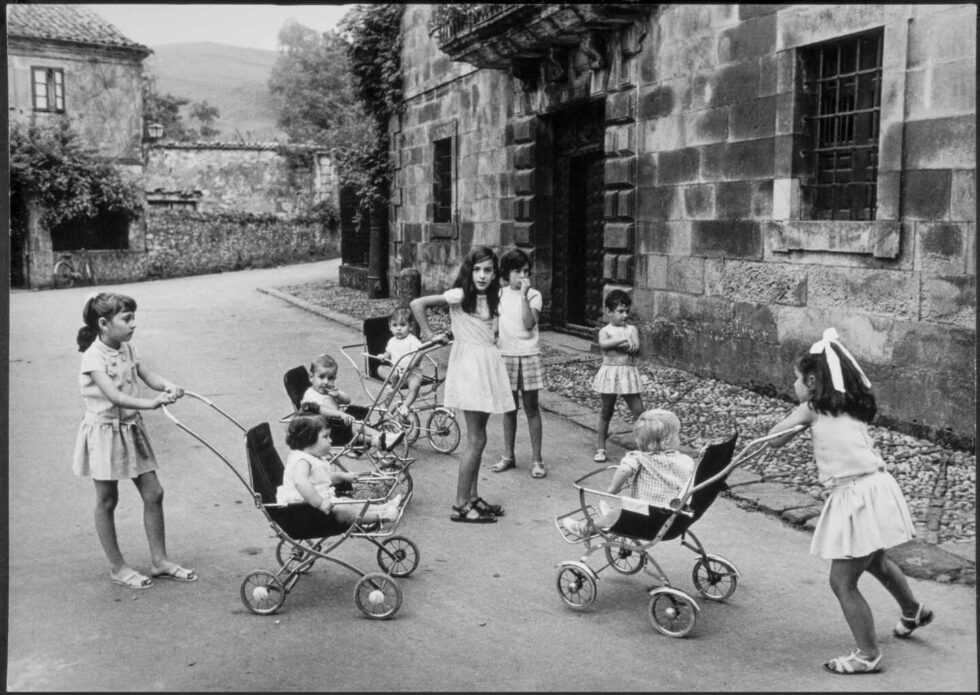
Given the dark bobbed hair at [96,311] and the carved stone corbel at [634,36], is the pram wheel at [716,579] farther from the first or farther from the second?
the carved stone corbel at [634,36]

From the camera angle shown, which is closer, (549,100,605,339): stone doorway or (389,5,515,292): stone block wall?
(549,100,605,339): stone doorway

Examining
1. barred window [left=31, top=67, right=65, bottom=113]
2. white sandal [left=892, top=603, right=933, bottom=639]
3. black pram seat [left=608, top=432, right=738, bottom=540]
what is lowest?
white sandal [left=892, top=603, right=933, bottom=639]

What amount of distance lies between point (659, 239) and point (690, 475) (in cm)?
603

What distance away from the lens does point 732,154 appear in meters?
9.23

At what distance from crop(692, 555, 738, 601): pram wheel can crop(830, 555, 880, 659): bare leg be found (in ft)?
2.28

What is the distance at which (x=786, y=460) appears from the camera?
664 cm

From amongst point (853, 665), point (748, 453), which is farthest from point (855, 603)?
point (748, 453)

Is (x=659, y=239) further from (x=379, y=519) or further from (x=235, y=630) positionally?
(x=235, y=630)

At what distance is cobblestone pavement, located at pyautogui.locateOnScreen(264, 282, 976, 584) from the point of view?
5094 mm

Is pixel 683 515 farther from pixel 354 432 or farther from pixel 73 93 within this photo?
pixel 73 93

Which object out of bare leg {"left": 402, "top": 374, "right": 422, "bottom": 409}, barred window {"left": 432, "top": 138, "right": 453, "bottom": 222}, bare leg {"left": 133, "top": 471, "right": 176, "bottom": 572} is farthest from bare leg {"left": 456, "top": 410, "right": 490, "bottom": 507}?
barred window {"left": 432, "top": 138, "right": 453, "bottom": 222}

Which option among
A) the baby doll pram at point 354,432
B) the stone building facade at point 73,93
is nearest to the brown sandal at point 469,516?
the baby doll pram at point 354,432

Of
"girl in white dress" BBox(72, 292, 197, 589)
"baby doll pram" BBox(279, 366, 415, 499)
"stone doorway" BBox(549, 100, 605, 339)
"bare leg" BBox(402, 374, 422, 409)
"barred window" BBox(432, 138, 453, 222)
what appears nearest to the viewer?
"girl in white dress" BBox(72, 292, 197, 589)

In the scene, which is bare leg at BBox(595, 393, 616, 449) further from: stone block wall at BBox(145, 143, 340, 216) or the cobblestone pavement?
stone block wall at BBox(145, 143, 340, 216)
